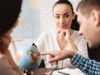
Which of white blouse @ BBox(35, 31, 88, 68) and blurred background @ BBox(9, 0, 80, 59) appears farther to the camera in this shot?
blurred background @ BBox(9, 0, 80, 59)

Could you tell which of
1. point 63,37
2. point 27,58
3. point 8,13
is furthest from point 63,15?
point 8,13

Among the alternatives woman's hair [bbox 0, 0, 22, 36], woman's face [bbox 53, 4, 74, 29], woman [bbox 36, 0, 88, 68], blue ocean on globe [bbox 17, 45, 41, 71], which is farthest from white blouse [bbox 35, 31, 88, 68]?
woman's hair [bbox 0, 0, 22, 36]

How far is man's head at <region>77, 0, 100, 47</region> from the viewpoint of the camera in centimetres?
107

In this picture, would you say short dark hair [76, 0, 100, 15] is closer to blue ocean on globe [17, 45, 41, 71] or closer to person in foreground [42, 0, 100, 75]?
person in foreground [42, 0, 100, 75]

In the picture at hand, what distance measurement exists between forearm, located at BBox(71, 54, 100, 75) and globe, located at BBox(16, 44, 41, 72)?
195 millimetres

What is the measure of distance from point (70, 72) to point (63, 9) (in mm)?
800

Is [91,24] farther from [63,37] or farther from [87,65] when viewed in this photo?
[63,37]

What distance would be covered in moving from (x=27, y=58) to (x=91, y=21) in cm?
38

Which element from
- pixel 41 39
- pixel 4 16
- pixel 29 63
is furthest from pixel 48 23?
pixel 4 16

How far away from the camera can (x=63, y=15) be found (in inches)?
77.2

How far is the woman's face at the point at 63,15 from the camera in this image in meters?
1.95

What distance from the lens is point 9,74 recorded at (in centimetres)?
74

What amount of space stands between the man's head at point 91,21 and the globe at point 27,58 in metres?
0.30

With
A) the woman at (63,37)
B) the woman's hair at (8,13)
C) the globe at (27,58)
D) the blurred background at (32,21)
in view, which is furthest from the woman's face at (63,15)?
the woman's hair at (8,13)
